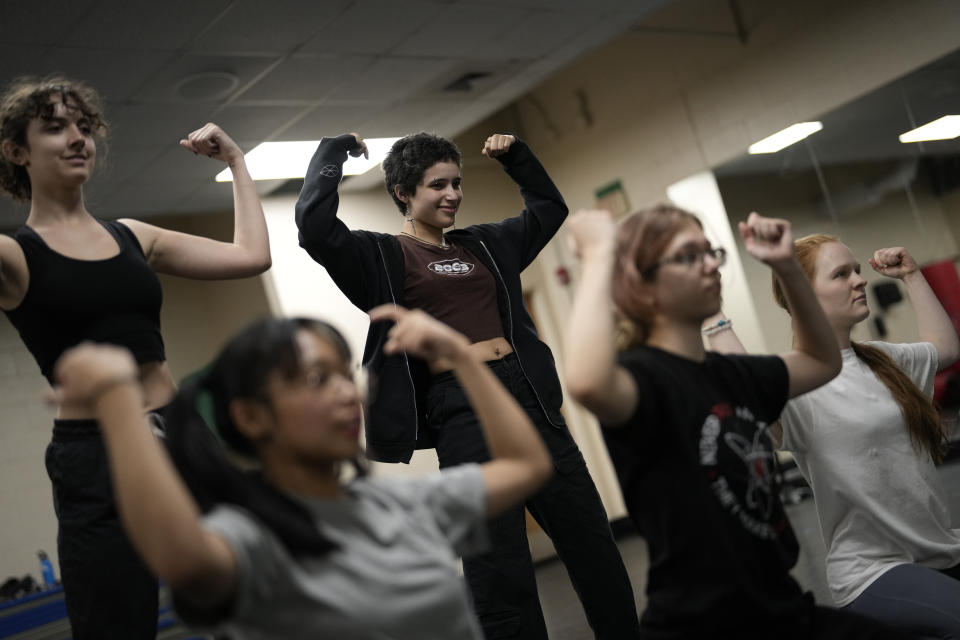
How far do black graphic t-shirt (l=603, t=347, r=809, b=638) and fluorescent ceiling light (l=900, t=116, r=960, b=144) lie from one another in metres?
4.53

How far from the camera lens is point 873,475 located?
1.96m

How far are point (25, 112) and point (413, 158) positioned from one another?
111 cm

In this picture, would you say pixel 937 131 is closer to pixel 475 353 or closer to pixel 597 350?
pixel 475 353

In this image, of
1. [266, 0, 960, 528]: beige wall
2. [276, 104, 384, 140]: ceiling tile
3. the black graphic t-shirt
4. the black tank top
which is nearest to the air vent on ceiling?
[276, 104, 384, 140]: ceiling tile

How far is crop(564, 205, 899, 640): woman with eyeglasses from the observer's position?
1357mm

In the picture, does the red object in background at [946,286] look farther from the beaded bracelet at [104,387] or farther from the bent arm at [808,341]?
the beaded bracelet at [104,387]

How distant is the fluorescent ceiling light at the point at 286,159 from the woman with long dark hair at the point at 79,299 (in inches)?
154

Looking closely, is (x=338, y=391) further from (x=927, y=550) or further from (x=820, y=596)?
(x=820, y=596)

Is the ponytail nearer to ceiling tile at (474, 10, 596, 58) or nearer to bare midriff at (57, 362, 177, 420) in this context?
bare midriff at (57, 362, 177, 420)

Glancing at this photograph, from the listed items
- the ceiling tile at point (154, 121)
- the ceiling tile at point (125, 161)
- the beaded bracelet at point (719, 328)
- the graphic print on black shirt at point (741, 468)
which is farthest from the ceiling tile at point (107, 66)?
the graphic print on black shirt at point (741, 468)

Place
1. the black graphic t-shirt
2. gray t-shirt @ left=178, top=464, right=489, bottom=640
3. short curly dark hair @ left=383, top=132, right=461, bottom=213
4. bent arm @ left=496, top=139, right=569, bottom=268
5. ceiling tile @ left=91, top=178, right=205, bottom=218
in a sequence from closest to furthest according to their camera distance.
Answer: gray t-shirt @ left=178, top=464, right=489, bottom=640 → the black graphic t-shirt → short curly dark hair @ left=383, top=132, right=461, bottom=213 → bent arm @ left=496, top=139, right=569, bottom=268 → ceiling tile @ left=91, top=178, right=205, bottom=218

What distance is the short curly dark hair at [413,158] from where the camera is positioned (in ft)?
8.70

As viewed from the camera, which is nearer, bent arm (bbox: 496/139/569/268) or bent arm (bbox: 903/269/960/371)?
bent arm (bbox: 903/269/960/371)

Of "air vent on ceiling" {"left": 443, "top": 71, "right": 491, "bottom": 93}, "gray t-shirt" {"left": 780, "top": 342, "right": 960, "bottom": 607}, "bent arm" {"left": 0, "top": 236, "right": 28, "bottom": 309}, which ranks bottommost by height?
"gray t-shirt" {"left": 780, "top": 342, "right": 960, "bottom": 607}
